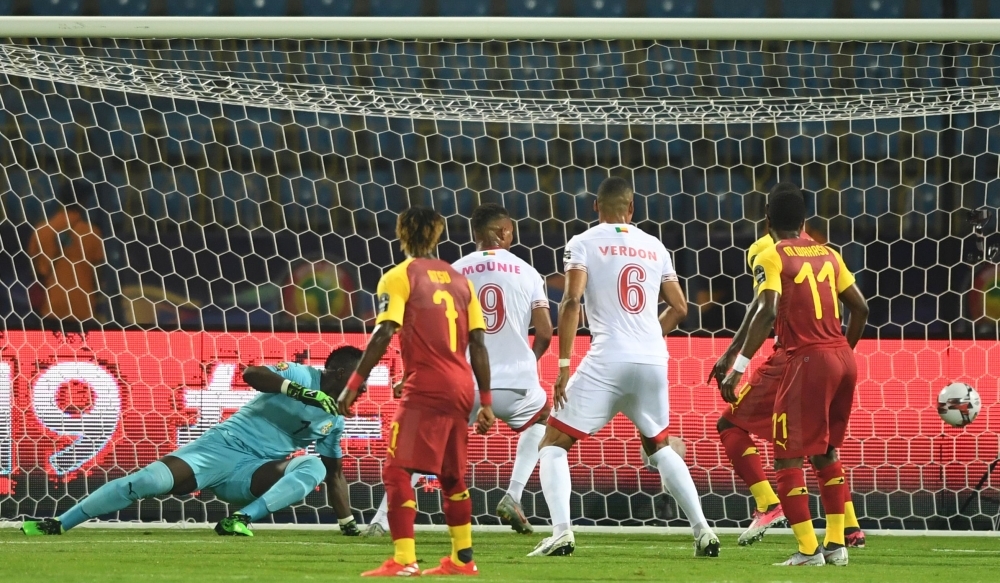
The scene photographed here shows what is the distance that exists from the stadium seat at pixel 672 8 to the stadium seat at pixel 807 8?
0.88m

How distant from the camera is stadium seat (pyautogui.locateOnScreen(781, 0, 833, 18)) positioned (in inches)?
475

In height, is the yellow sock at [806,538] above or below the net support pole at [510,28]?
below

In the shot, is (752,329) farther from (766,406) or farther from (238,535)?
(238,535)

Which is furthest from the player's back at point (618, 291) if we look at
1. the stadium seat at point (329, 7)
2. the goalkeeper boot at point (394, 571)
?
the stadium seat at point (329, 7)

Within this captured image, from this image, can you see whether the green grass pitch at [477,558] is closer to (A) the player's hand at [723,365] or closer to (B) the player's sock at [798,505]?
(B) the player's sock at [798,505]

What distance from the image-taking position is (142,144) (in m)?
9.92

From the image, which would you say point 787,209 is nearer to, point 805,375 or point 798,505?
point 805,375

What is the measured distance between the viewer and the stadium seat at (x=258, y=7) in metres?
12.1

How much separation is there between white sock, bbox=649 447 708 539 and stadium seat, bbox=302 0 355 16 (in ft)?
24.9

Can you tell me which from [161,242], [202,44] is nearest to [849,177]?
[161,242]

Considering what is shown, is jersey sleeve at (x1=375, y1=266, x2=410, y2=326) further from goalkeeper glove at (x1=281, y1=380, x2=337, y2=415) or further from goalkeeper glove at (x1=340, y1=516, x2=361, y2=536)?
goalkeeper glove at (x1=340, y1=516, x2=361, y2=536)

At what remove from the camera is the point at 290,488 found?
22.2 ft

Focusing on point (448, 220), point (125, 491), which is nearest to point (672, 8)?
point (448, 220)

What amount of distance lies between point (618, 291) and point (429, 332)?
1.33 m
